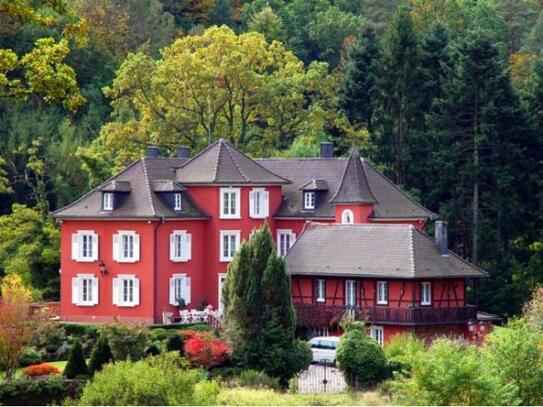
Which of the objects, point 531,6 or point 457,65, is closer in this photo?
point 457,65

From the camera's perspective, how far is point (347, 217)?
71312 millimetres

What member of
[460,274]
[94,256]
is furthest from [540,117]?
[94,256]

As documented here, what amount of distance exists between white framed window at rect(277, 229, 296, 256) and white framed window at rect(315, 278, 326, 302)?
5.07 m

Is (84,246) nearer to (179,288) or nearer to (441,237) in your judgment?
(179,288)

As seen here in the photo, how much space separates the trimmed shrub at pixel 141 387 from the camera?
41906 mm

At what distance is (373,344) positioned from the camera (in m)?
56.1

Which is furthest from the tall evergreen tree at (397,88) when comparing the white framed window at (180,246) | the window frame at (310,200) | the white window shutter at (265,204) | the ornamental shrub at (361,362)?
the ornamental shrub at (361,362)

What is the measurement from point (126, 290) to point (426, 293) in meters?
11.5

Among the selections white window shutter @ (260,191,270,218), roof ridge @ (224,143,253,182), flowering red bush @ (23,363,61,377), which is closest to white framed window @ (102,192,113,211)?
roof ridge @ (224,143,253,182)

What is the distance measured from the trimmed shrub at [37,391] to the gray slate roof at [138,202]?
65.5ft

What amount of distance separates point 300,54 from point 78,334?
48270 millimetres

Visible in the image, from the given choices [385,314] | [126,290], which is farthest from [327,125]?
[385,314]

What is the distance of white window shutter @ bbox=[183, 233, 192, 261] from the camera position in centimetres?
7119

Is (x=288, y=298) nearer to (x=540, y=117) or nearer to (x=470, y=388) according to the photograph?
(x=470, y=388)
